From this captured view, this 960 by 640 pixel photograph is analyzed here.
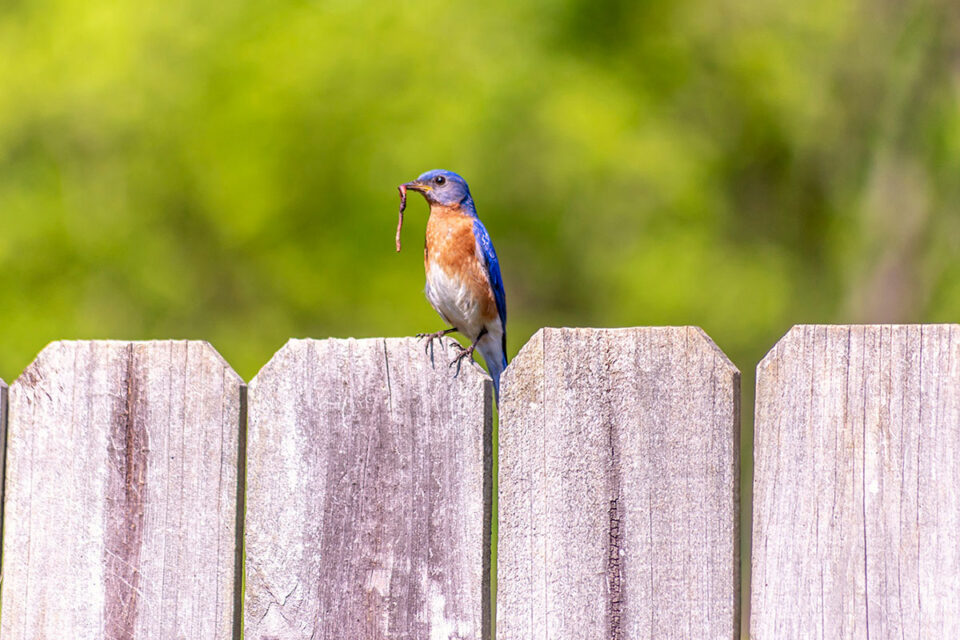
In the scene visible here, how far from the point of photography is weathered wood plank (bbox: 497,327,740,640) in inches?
98.0

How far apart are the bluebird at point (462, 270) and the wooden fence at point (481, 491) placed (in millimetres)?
2033

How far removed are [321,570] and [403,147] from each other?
5650 millimetres

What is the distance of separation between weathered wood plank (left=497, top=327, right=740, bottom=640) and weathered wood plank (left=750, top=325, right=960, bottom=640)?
85mm

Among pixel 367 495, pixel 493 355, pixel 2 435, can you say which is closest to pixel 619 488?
pixel 367 495

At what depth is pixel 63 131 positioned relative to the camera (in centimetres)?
863

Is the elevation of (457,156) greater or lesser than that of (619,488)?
greater

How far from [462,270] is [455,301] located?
0.43 ft

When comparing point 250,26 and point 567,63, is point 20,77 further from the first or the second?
point 567,63

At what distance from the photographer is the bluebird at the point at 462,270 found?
193 inches

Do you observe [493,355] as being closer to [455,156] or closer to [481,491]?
[481,491]

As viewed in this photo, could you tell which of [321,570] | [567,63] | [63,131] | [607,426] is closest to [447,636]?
[321,570]

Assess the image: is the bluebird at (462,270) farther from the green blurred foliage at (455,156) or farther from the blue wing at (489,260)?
the green blurred foliage at (455,156)

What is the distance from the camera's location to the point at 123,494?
2.95 meters

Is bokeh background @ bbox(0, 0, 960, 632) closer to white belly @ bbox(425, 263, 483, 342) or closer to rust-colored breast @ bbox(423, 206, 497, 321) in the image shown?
rust-colored breast @ bbox(423, 206, 497, 321)
